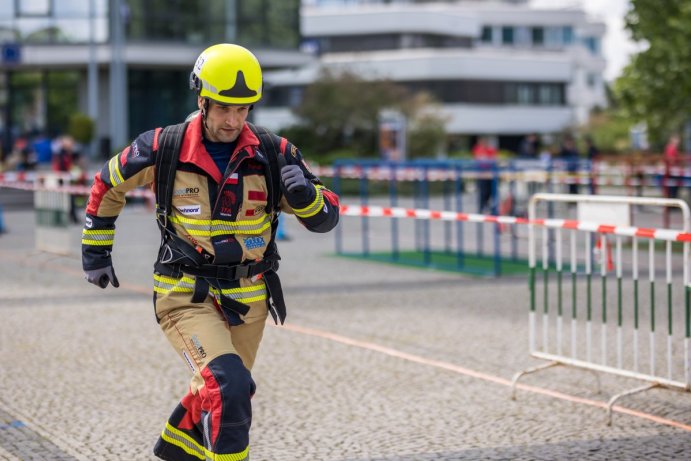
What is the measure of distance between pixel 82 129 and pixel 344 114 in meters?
15.0

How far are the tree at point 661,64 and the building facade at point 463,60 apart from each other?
50056mm

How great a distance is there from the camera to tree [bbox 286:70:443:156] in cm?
5388

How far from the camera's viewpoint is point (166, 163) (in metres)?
4.75

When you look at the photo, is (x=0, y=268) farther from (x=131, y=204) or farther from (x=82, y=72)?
A: (x=82, y=72)

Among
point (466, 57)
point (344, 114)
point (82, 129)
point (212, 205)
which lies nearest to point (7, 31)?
point (82, 129)

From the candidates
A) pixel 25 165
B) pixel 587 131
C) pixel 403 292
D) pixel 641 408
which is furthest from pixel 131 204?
pixel 587 131

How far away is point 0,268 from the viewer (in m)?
15.5

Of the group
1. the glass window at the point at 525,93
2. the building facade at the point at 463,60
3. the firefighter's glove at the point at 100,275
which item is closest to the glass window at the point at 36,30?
the building facade at the point at 463,60

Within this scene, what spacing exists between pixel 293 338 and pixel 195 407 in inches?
191

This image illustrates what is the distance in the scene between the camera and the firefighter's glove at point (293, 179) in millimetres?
4562

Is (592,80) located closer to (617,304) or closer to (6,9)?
(6,9)

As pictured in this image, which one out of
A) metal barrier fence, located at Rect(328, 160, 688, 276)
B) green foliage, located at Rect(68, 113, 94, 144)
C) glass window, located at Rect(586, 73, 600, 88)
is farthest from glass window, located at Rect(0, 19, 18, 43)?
glass window, located at Rect(586, 73, 600, 88)

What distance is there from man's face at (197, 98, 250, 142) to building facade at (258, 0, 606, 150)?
69.2 m

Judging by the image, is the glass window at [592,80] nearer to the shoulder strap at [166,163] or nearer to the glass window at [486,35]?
the glass window at [486,35]
